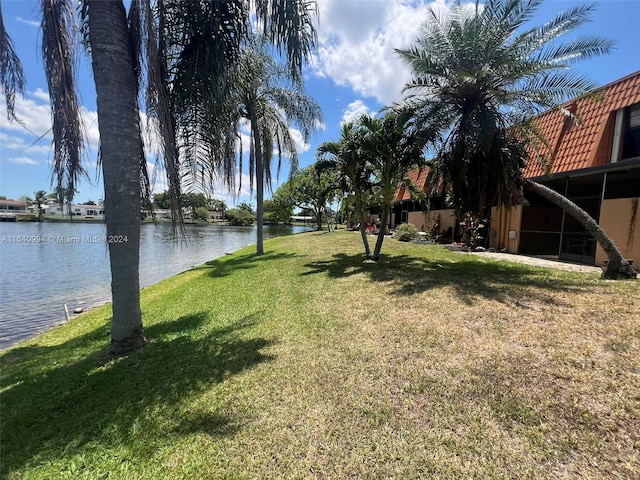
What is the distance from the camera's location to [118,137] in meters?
4.36

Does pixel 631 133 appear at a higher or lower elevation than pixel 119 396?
higher


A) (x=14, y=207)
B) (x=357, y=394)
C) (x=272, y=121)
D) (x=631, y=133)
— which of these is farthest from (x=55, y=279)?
(x=14, y=207)

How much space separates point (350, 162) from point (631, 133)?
28.5 feet

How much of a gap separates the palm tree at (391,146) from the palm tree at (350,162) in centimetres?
41

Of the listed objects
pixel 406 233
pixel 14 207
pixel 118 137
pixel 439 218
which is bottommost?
pixel 406 233

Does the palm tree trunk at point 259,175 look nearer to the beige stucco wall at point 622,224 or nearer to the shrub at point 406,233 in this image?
the shrub at point 406,233

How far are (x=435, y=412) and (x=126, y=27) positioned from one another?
634cm

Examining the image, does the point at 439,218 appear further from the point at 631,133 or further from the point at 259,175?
the point at 259,175

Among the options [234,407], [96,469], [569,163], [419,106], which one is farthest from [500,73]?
[96,469]

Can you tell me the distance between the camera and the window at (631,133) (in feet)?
30.6

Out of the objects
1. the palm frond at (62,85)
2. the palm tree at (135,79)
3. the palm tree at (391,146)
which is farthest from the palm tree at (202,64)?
the palm tree at (391,146)

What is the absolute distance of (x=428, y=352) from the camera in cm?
405

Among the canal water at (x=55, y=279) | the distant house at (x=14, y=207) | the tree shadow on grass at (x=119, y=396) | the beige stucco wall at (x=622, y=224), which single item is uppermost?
the distant house at (x=14, y=207)

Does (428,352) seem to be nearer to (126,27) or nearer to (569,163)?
(126,27)
